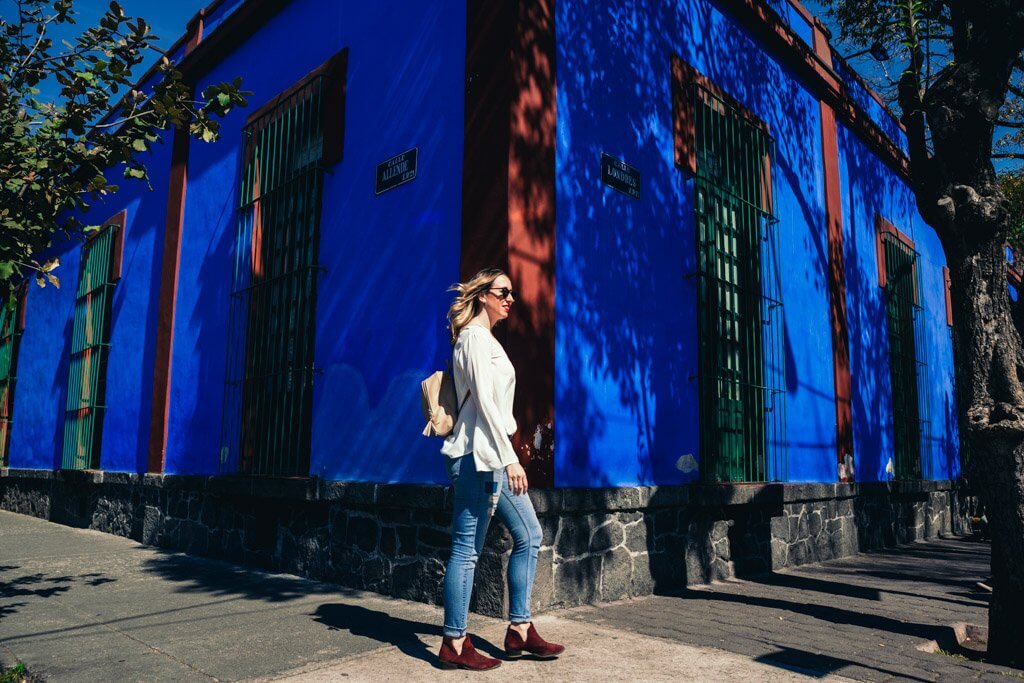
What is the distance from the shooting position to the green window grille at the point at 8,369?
1308 cm

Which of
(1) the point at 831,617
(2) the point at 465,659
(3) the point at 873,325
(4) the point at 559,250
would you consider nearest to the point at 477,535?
(2) the point at 465,659

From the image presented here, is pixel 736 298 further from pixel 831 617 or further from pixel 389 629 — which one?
pixel 389 629

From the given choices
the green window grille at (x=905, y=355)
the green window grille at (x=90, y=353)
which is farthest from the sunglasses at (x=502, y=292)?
the green window grille at (x=905, y=355)

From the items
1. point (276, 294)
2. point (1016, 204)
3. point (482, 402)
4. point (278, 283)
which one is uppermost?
point (1016, 204)

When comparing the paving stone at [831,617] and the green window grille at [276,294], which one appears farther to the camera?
the green window grille at [276,294]

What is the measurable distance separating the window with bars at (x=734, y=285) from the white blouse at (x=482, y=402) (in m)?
3.32

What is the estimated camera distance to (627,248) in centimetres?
582

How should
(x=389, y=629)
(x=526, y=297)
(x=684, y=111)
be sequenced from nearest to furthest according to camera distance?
(x=389, y=629), (x=526, y=297), (x=684, y=111)

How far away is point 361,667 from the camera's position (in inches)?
139

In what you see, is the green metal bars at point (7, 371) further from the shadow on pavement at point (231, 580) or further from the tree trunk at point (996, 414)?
the tree trunk at point (996, 414)

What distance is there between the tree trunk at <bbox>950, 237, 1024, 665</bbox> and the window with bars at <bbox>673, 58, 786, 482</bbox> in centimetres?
242

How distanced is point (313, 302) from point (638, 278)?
9.03 feet

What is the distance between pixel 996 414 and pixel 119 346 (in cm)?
949

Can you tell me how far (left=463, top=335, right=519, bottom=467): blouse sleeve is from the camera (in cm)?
350
